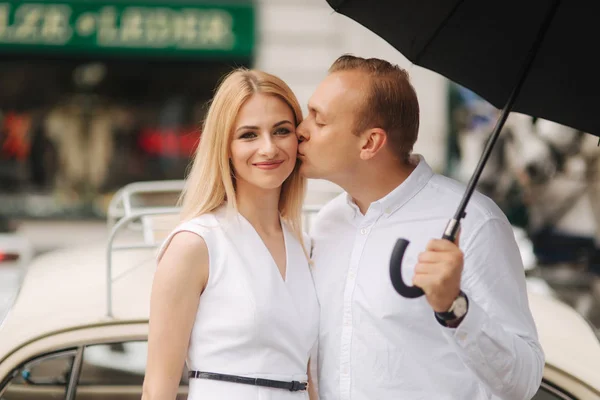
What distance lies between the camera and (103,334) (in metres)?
2.89

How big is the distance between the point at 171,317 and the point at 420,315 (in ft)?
2.40

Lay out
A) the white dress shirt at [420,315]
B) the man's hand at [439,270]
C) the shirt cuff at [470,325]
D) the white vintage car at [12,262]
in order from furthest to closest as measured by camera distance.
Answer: the white vintage car at [12,262] → the white dress shirt at [420,315] → the shirt cuff at [470,325] → the man's hand at [439,270]

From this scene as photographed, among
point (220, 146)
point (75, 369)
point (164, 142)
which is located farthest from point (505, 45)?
point (164, 142)

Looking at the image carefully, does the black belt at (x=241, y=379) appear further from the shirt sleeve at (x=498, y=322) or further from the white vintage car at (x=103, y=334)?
the shirt sleeve at (x=498, y=322)

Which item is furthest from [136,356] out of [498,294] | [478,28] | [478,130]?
[478,130]

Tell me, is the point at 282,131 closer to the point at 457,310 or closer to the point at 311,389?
the point at 311,389

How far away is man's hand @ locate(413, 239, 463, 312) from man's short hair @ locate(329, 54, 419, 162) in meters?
0.75

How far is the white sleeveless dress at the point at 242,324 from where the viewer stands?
8.66ft

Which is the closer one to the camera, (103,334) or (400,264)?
(400,264)

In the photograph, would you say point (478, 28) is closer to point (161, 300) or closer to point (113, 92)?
point (161, 300)

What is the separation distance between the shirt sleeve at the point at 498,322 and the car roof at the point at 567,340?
0.40 m

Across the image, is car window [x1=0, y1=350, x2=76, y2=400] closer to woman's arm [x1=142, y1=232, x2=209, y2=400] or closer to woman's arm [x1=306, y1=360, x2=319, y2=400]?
woman's arm [x1=142, y1=232, x2=209, y2=400]

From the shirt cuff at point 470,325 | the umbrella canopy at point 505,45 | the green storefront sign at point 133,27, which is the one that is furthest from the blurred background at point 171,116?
the shirt cuff at point 470,325

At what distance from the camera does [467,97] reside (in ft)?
43.7
